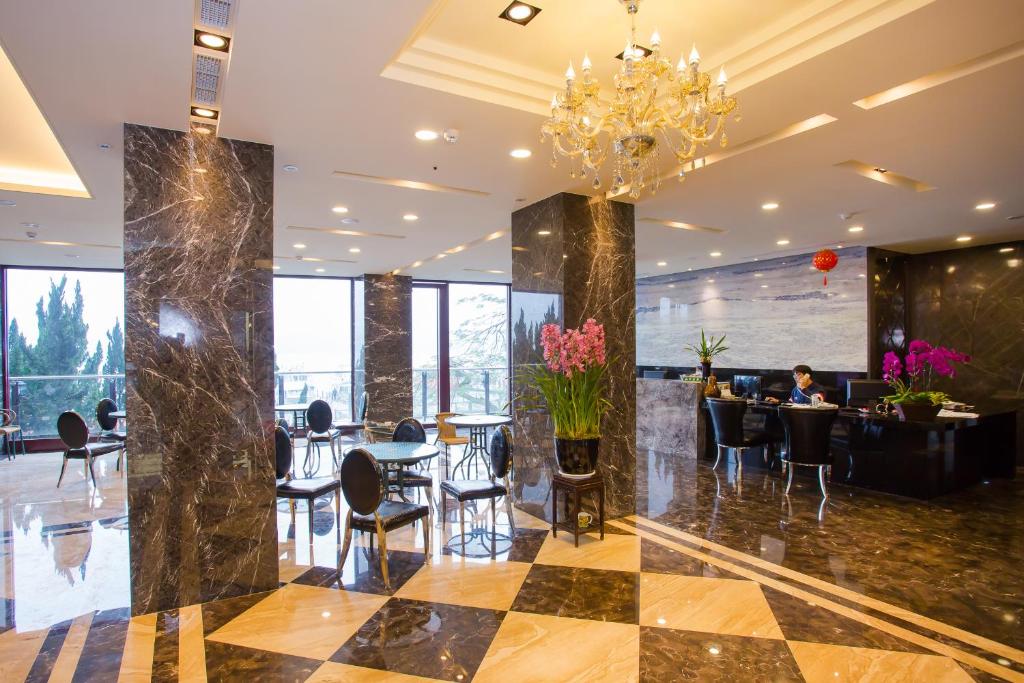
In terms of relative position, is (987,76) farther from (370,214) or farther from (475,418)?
(475,418)

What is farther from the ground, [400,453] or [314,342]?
[314,342]

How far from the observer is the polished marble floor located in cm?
287

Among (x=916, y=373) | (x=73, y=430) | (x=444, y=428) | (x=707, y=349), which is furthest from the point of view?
(x=707, y=349)

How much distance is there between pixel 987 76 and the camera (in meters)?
2.97

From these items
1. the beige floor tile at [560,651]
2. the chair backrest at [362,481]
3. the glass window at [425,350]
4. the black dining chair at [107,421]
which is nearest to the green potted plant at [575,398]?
the beige floor tile at [560,651]

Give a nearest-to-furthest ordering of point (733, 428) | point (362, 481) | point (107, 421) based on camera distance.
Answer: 1. point (362, 481)
2. point (733, 428)
3. point (107, 421)

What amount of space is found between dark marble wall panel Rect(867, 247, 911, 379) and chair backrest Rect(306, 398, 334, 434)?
317 inches

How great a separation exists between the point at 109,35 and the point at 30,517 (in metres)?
5.30

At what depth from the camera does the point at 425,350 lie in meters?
12.2

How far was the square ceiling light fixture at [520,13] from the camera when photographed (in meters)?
2.70

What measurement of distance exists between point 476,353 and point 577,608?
9.30 meters

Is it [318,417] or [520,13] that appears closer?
[520,13]

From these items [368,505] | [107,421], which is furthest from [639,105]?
[107,421]

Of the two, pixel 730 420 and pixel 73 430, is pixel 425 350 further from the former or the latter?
pixel 730 420
